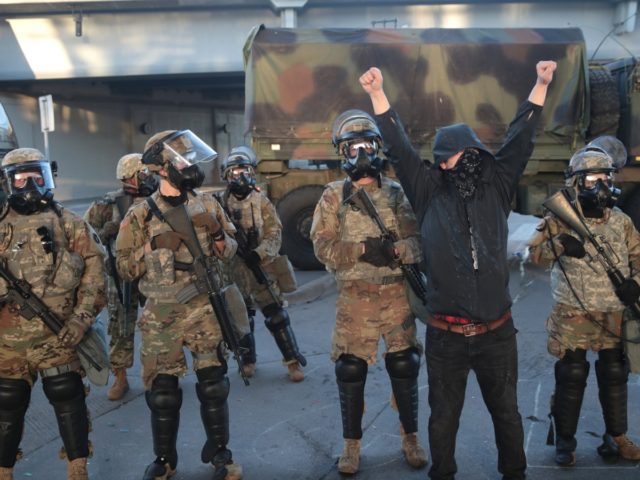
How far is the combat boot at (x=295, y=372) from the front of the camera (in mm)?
4773

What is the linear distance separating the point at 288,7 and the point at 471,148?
1368 centimetres

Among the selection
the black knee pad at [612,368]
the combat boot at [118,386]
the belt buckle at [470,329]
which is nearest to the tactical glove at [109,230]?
the combat boot at [118,386]

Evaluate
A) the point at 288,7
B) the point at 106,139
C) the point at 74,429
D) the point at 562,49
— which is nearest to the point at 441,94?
the point at 562,49

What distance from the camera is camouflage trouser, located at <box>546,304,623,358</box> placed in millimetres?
3324

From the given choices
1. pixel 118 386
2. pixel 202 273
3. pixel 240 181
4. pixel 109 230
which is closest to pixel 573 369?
pixel 202 273

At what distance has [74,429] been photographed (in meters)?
3.12

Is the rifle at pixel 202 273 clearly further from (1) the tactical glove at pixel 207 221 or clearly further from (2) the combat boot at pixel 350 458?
(2) the combat boot at pixel 350 458

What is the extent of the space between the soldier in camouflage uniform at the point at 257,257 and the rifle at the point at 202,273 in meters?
1.55

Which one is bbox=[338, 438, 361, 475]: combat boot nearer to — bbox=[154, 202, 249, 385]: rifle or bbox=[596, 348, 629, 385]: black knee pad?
bbox=[154, 202, 249, 385]: rifle

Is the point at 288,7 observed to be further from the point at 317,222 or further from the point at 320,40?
the point at 317,222

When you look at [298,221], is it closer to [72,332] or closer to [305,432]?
[305,432]

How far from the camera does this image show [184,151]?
10.7 ft

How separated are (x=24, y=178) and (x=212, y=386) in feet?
4.73

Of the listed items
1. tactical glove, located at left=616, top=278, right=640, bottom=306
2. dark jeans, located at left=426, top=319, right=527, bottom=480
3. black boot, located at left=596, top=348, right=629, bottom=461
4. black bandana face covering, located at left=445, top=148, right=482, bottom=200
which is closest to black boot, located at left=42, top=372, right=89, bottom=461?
dark jeans, located at left=426, top=319, right=527, bottom=480
